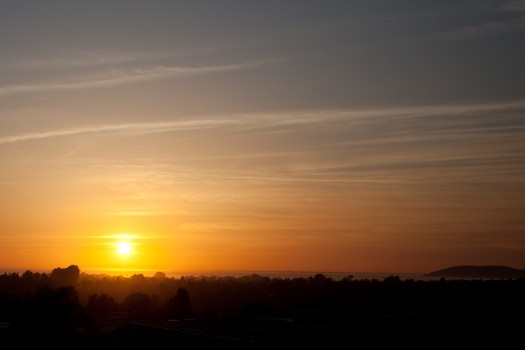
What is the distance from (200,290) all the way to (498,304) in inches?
2791

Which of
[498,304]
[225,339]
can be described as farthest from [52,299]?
[498,304]

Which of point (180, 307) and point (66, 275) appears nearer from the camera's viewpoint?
point (180, 307)

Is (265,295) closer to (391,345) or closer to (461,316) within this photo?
(461,316)

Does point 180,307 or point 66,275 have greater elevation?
point 66,275

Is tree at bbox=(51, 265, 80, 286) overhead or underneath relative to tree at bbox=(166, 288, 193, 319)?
overhead

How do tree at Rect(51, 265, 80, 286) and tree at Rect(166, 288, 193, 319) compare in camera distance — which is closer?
tree at Rect(166, 288, 193, 319)

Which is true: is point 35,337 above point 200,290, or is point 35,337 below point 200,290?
below

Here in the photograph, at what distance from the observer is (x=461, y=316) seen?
7025cm

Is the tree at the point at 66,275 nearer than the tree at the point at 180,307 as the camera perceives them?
No

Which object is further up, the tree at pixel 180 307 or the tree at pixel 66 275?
the tree at pixel 66 275

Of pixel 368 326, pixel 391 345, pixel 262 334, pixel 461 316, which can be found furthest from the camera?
pixel 461 316

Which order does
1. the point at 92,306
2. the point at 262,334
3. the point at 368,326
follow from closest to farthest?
the point at 262,334, the point at 368,326, the point at 92,306

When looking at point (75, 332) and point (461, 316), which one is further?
point (461, 316)

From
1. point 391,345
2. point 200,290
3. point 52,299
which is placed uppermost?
point 200,290
